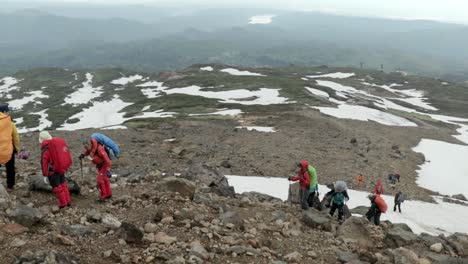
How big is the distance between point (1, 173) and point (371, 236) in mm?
14736

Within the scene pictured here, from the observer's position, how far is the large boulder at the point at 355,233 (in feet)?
49.5

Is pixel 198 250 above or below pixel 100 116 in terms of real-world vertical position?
above

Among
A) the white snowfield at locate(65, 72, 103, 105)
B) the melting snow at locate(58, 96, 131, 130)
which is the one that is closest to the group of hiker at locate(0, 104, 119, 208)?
the melting snow at locate(58, 96, 131, 130)

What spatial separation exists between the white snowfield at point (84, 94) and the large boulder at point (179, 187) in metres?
115

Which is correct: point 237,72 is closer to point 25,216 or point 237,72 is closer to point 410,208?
point 410,208

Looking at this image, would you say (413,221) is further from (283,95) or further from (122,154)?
(283,95)

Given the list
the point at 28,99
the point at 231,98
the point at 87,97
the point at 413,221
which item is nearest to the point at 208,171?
the point at 413,221

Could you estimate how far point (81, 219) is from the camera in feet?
41.5

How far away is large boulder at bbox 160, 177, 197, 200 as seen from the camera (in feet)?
54.9

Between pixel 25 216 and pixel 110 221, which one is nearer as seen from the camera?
pixel 25 216

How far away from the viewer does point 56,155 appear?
43.2 ft

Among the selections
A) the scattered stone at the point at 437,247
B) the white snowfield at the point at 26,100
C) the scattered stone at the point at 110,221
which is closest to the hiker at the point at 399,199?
the scattered stone at the point at 437,247

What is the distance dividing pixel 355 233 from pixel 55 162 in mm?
10134

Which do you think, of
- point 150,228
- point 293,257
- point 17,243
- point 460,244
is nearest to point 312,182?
point 460,244
